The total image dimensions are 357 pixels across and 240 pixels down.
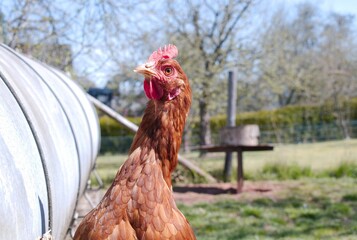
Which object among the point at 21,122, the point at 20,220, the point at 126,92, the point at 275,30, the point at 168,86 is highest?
the point at 275,30

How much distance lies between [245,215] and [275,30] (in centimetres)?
1357

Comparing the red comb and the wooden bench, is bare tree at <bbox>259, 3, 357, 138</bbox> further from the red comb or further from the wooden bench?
the red comb

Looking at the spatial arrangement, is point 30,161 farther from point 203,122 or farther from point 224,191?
point 203,122

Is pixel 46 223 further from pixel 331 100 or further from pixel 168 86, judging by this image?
pixel 331 100

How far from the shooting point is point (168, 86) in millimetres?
2213

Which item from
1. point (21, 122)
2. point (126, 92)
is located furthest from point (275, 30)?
point (21, 122)

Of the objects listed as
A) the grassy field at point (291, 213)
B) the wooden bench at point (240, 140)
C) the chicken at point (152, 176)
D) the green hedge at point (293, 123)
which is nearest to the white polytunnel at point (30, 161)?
the chicken at point (152, 176)

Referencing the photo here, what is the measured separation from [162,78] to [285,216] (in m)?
5.27

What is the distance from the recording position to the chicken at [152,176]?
1997mm

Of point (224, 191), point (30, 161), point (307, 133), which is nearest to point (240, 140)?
point (224, 191)

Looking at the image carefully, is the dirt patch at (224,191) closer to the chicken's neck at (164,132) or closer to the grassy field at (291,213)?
the grassy field at (291,213)

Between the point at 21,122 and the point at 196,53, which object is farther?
the point at 196,53

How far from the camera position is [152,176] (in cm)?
210

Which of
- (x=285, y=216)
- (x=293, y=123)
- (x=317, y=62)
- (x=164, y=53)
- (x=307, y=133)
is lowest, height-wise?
(x=285, y=216)
